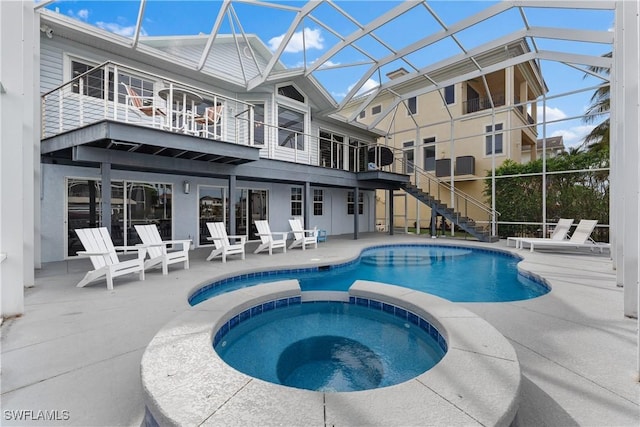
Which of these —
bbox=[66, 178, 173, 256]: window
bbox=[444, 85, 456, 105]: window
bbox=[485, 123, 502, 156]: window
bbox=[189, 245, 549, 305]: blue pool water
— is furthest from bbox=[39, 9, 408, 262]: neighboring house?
bbox=[444, 85, 456, 105]: window

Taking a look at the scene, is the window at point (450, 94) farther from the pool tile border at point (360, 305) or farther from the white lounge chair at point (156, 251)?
the white lounge chair at point (156, 251)

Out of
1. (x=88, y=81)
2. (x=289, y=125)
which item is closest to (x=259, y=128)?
(x=289, y=125)

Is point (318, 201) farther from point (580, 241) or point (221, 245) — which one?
point (580, 241)

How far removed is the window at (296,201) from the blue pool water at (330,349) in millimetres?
8716

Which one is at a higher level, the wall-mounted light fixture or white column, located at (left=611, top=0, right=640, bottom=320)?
the wall-mounted light fixture

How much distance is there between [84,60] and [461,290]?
10667 mm

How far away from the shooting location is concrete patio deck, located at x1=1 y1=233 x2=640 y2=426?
211 cm

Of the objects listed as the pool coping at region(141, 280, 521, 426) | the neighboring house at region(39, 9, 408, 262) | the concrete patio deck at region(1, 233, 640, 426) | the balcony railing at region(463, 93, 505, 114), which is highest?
the balcony railing at region(463, 93, 505, 114)

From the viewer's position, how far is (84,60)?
7734 mm

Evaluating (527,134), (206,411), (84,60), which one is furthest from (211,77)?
(527,134)

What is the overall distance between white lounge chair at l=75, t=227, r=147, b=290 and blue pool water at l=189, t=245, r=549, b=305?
138 centimetres

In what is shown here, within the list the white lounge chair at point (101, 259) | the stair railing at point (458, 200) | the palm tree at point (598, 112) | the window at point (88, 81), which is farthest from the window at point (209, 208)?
the palm tree at point (598, 112)

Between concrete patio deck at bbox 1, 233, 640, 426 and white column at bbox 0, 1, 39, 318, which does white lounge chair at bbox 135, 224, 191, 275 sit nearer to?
concrete patio deck at bbox 1, 233, 640, 426

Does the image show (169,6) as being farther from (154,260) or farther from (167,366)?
(167,366)
